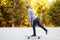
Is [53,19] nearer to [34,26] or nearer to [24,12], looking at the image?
[34,26]

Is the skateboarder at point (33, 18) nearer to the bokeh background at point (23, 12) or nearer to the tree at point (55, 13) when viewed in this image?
the bokeh background at point (23, 12)

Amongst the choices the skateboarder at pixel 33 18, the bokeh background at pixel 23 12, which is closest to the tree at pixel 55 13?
the bokeh background at pixel 23 12

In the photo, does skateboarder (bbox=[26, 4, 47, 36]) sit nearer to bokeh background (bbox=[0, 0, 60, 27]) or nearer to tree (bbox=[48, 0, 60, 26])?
bokeh background (bbox=[0, 0, 60, 27])

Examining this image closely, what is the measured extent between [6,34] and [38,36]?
1.34 feet

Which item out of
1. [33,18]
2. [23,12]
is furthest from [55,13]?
[23,12]

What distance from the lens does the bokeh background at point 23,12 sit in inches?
46.8

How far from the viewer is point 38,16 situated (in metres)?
1.19

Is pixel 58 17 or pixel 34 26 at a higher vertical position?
pixel 58 17

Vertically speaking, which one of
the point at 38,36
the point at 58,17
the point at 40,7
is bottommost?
the point at 38,36

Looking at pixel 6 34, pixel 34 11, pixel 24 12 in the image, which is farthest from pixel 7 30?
pixel 34 11

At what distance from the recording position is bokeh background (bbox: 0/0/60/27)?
46.8 inches

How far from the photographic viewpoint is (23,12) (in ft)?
3.95

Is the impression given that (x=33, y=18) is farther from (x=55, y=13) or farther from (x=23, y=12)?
(x=55, y=13)

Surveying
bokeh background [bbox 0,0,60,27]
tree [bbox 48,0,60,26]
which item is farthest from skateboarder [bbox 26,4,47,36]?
tree [bbox 48,0,60,26]
